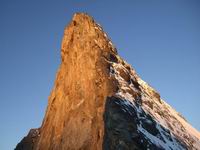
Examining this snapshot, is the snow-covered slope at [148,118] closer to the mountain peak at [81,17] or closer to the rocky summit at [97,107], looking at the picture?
the rocky summit at [97,107]

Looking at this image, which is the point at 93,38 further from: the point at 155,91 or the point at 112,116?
the point at 155,91

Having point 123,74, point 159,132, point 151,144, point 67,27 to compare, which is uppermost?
point 67,27

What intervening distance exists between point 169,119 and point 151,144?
27509 millimetres

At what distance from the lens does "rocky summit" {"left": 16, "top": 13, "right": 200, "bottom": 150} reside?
162 ft

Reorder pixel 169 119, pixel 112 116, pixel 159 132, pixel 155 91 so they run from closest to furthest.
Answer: pixel 112 116 < pixel 159 132 < pixel 169 119 < pixel 155 91

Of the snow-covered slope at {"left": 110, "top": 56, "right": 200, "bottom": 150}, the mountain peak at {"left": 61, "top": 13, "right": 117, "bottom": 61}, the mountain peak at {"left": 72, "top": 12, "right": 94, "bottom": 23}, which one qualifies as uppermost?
the mountain peak at {"left": 72, "top": 12, "right": 94, "bottom": 23}

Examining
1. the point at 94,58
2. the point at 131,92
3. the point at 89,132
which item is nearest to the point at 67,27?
the point at 94,58

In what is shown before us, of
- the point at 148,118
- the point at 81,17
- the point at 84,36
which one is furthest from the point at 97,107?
the point at 81,17

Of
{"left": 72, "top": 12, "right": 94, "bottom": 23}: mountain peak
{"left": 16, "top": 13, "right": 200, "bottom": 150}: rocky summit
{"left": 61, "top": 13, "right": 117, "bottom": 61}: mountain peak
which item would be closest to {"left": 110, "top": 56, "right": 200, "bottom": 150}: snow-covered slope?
{"left": 16, "top": 13, "right": 200, "bottom": 150}: rocky summit

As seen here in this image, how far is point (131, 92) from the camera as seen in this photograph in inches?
2346

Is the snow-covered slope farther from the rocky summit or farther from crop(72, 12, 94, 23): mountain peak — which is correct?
crop(72, 12, 94, 23): mountain peak

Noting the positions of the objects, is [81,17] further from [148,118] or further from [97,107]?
[148,118]

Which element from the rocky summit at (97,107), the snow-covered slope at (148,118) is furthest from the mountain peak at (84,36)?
the snow-covered slope at (148,118)

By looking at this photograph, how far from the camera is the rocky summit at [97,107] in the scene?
162 ft
